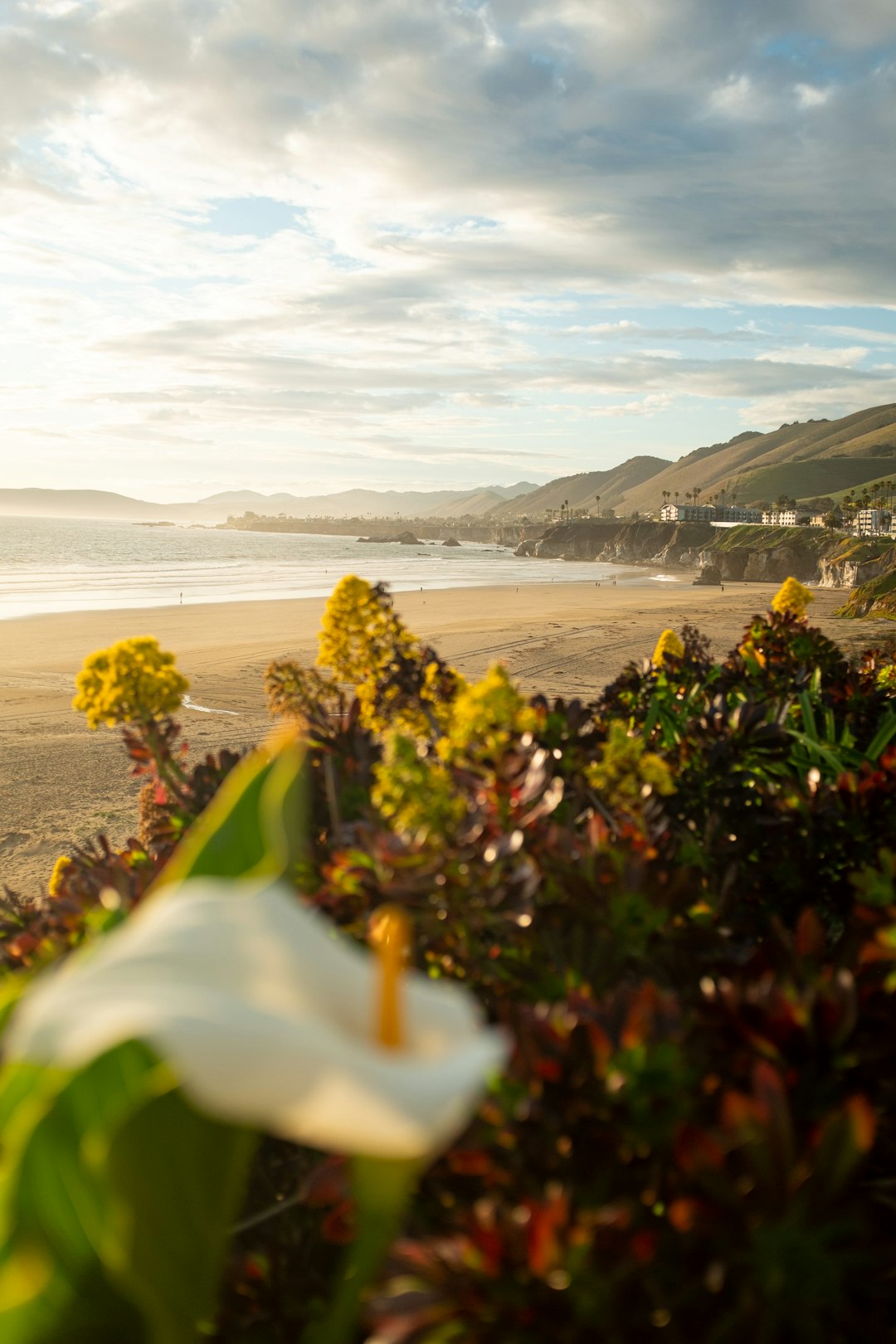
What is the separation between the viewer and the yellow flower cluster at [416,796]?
170 cm

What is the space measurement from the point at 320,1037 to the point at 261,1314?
3.00 feet

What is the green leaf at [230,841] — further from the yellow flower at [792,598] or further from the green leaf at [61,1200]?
the yellow flower at [792,598]

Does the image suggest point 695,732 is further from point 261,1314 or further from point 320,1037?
point 320,1037

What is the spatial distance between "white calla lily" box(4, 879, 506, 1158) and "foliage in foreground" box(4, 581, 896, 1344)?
388mm

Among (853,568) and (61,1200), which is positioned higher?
(853,568)

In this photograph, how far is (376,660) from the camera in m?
3.25

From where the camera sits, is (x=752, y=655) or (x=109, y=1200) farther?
(x=752, y=655)

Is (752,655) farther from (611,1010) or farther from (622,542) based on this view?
(622,542)

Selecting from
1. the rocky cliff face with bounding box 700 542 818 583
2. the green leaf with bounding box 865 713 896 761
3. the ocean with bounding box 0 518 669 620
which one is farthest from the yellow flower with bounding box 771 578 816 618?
the rocky cliff face with bounding box 700 542 818 583

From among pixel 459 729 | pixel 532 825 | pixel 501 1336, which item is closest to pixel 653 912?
pixel 532 825

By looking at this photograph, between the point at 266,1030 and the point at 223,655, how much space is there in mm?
20284

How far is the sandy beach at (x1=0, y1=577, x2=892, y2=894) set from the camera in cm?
827

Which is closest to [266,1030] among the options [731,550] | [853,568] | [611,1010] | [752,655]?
[611,1010]

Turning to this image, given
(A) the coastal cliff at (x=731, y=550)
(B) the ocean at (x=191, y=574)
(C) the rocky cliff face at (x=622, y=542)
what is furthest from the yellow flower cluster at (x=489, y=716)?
(C) the rocky cliff face at (x=622, y=542)
